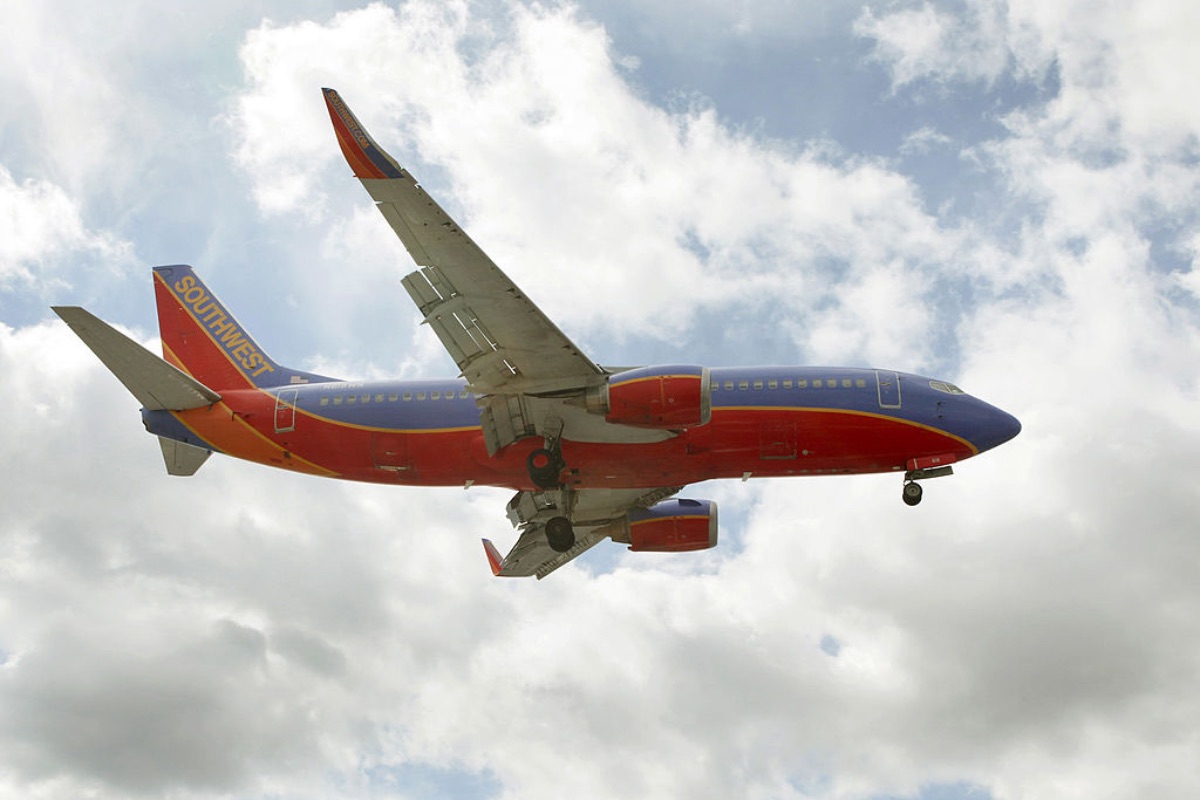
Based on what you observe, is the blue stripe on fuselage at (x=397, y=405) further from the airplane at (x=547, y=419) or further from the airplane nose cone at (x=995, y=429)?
the airplane nose cone at (x=995, y=429)

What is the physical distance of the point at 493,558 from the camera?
5006 cm

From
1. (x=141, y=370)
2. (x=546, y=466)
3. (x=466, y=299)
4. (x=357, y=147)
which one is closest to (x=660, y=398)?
(x=546, y=466)

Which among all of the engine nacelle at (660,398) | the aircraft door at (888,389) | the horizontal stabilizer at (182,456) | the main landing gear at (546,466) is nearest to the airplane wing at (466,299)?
the engine nacelle at (660,398)

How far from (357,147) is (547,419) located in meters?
11.8

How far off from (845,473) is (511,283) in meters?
14.0

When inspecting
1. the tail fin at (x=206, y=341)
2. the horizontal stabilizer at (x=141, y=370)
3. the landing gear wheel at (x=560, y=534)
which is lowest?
the landing gear wheel at (x=560, y=534)

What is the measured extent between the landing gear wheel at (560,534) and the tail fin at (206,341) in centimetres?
995

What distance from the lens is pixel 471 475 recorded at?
39.4 meters

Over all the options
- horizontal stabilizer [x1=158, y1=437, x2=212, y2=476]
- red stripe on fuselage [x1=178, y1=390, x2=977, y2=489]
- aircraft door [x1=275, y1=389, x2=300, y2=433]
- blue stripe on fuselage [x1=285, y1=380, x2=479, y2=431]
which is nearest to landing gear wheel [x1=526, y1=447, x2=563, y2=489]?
red stripe on fuselage [x1=178, y1=390, x2=977, y2=489]

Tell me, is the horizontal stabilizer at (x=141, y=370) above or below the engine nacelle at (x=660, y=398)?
above

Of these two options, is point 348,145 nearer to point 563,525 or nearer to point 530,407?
point 530,407

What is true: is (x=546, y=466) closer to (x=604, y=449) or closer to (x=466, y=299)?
(x=604, y=449)

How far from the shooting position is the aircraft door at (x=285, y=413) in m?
39.7

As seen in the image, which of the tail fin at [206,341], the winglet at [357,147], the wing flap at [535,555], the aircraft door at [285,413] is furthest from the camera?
the wing flap at [535,555]
